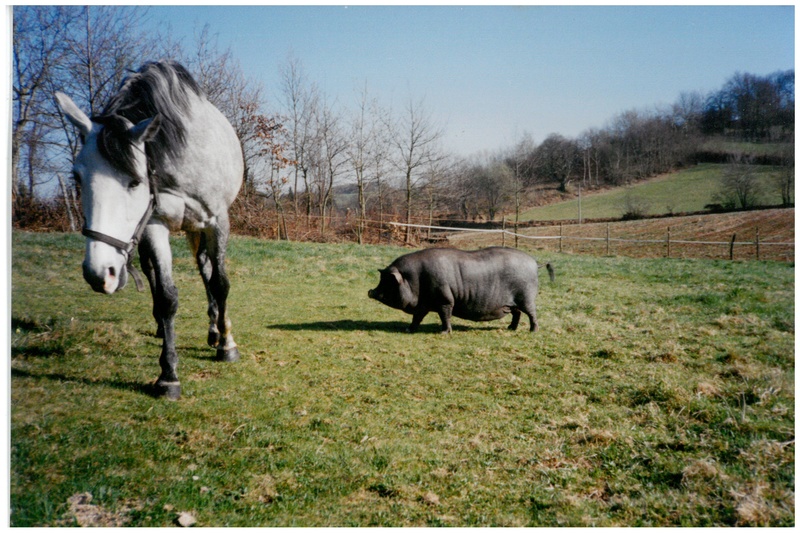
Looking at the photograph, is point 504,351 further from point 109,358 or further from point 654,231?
point 654,231

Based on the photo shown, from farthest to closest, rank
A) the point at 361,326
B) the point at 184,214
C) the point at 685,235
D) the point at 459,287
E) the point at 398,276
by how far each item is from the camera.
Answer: the point at 685,235 < the point at 361,326 < the point at 459,287 < the point at 398,276 < the point at 184,214

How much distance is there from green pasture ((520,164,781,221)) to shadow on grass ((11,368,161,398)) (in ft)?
19.3

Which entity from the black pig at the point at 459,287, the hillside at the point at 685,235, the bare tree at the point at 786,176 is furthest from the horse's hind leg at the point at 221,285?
the hillside at the point at 685,235

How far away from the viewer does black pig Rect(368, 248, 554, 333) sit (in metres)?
5.78

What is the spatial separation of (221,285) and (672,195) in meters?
10.3

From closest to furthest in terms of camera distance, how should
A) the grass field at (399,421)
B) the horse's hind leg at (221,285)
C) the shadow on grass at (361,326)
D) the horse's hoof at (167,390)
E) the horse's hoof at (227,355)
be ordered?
the grass field at (399,421), the horse's hoof at (167,390), the horse's hind leg at (221,285), the horse's hoof at (227,355), the shadow on grass at (361,326)

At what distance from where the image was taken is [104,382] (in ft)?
11.1

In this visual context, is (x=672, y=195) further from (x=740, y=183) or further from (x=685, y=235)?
(x=685, y=235)

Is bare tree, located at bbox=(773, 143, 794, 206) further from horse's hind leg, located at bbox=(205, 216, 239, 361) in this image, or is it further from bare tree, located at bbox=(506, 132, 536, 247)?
bare tree, located at bbox=(506, 132, 536, 247)

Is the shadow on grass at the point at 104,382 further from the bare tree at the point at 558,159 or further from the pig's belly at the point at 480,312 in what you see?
the bare tree at the point at 558,159

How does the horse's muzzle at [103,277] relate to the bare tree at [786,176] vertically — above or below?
below

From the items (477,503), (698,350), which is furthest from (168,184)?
(698,350)

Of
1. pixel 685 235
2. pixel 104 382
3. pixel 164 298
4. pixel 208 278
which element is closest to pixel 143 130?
pixel 164 298

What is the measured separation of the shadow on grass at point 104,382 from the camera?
328 cm
